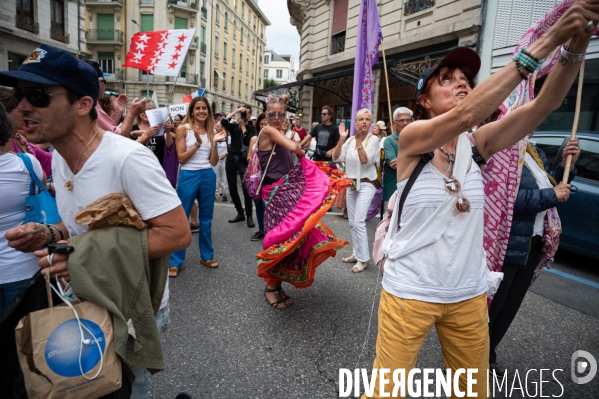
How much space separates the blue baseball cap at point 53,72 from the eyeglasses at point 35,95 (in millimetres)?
41

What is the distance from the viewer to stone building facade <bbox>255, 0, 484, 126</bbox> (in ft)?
34.8

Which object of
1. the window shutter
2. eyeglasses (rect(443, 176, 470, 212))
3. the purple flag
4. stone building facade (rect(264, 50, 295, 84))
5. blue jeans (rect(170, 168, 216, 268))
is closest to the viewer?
eyeglasses (rect(443, 176, 470, 212))

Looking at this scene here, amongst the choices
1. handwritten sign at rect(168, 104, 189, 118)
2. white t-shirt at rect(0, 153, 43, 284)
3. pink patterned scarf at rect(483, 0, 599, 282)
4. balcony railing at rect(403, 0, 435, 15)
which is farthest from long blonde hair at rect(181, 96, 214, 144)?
balcony railing at rect(403, 0, 435, 15)

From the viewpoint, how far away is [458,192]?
1529 mm

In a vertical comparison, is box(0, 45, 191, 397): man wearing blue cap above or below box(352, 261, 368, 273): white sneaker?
above

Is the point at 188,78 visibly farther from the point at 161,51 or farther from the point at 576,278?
the point at 576,278

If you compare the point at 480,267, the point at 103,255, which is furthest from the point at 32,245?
the point at 480,267

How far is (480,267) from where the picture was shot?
5.45ft

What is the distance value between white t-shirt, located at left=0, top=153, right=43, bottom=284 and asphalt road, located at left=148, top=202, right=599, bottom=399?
1092mm

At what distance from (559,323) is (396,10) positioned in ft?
40.3

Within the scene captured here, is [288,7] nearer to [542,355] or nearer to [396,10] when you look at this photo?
[396,10]

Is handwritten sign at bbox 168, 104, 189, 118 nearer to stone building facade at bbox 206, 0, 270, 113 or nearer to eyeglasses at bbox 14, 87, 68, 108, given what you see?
eyeglasses at bbox 14, 87, 68, 108

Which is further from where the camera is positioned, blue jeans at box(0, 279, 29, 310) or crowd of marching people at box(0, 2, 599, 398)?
blue jeans at box(0, 279, 29, 310)

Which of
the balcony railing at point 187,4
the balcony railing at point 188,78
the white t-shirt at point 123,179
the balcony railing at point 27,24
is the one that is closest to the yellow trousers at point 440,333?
the white t-shirt at point 123,179
